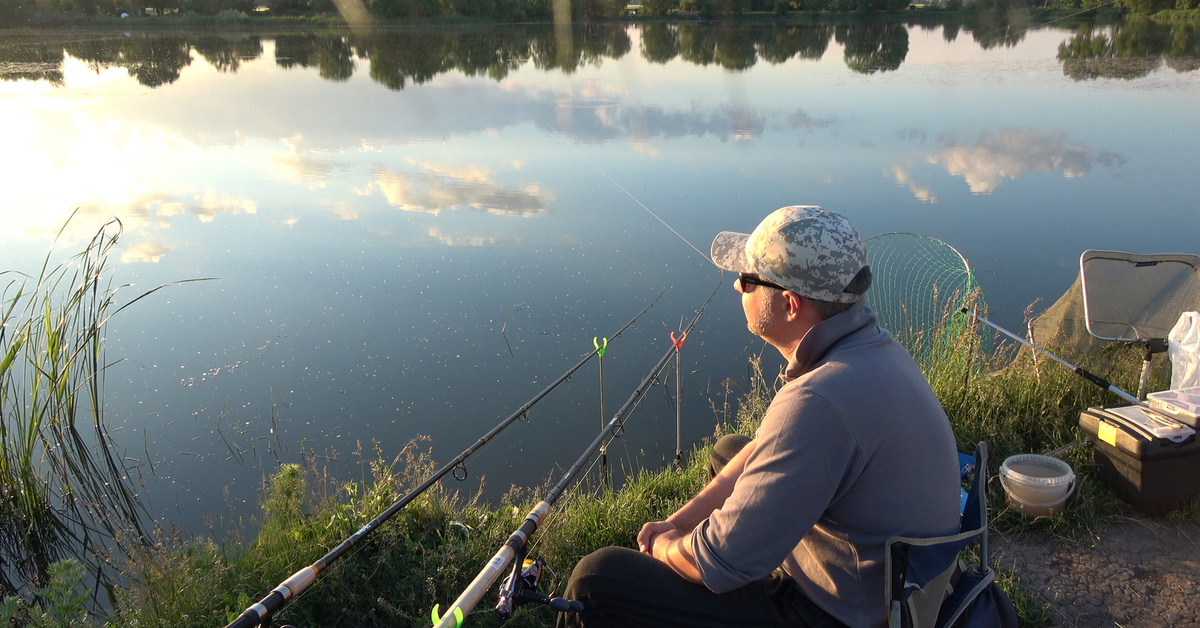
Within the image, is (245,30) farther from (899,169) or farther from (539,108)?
(899,169)

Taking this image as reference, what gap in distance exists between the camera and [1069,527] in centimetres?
257

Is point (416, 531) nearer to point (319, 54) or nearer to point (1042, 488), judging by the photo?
point (1042, 488)

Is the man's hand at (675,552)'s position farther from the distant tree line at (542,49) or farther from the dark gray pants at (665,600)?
the distant tree line at (542,49)

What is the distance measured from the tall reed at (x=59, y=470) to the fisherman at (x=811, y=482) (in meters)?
2.32

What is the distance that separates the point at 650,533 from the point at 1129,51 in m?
23.3

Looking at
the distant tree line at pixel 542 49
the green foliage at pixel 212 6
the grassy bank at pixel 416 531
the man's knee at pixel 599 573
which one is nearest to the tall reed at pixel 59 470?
the grassy bank at pixel 416 531

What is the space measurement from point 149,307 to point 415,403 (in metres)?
2.68

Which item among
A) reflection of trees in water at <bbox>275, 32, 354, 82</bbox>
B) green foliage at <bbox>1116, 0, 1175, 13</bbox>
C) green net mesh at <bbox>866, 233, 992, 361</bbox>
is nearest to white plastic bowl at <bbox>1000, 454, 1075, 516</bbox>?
green net mesh at <bbox>866, 233, 992, 361</bbox>

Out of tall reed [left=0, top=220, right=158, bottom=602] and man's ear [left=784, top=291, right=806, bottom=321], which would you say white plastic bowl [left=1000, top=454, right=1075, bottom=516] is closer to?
man's ear [left=784, top=291, right=806, bottom=321]

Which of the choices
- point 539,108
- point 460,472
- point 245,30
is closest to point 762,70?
point 539,108

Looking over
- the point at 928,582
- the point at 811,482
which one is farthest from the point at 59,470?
the point at 928,582

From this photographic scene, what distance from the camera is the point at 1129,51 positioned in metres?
19.1

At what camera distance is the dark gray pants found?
150 cm

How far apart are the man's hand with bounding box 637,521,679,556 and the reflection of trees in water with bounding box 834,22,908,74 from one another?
58.2ft
